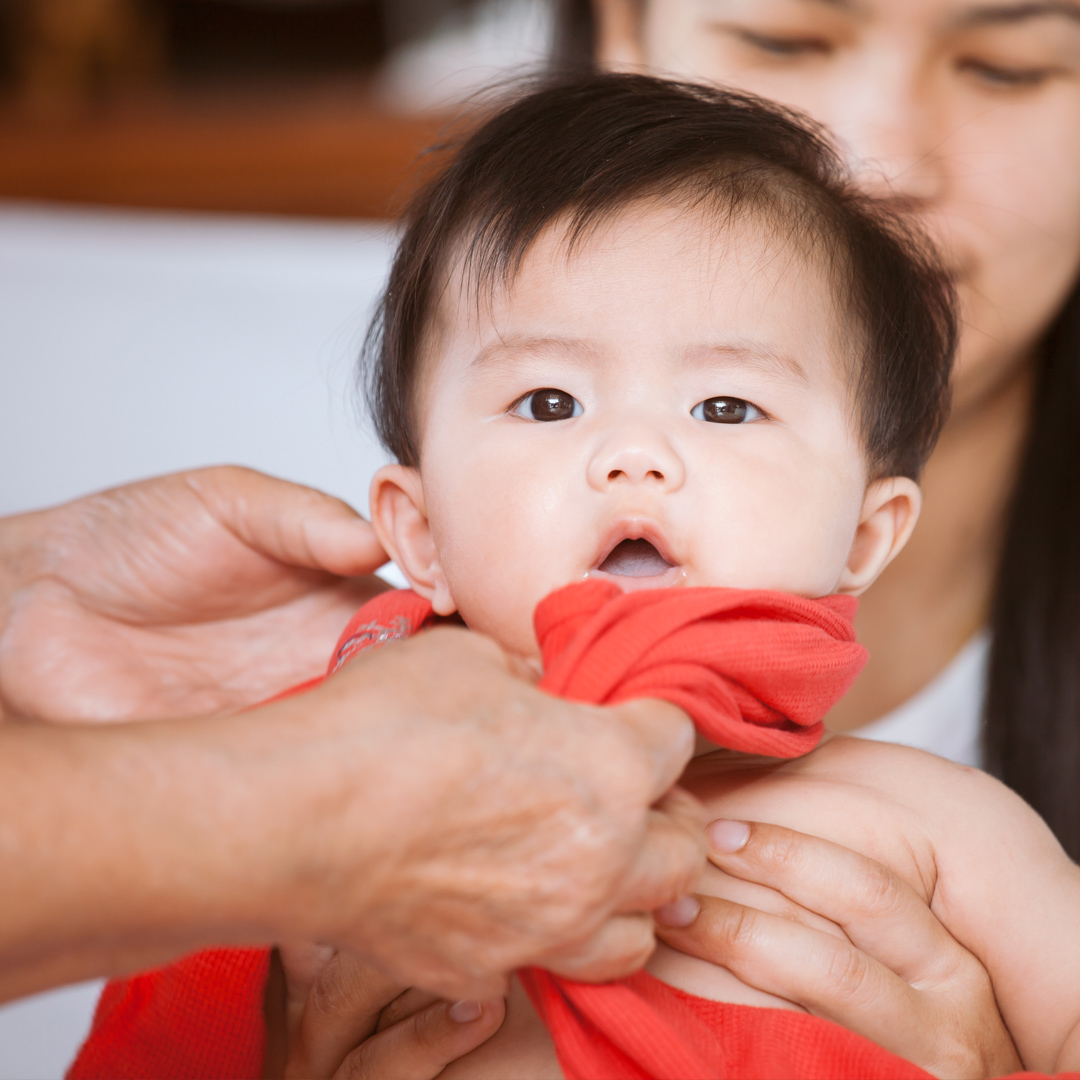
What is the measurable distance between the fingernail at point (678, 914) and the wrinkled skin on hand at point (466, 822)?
0.61 ft

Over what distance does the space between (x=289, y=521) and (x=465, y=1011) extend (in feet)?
1.79

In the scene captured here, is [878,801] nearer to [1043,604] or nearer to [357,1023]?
[357,1023]

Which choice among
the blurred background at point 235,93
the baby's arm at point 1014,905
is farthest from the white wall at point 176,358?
the baby's arm at point 1014,905

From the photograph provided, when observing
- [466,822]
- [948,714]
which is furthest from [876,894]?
[948,714]

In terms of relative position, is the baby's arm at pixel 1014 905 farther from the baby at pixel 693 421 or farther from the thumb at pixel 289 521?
the thumb at pixel 289 521

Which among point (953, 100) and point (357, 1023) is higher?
point (953, 100)

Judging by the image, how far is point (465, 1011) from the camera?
0.95 meters

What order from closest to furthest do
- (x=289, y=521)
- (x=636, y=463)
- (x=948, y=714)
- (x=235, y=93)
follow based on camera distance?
(x=636, y=463) < (x=289, y=521) < (x=948, y=714) < (x=235, y=93)

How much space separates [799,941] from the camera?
0.94 metres

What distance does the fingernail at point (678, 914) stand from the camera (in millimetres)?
930

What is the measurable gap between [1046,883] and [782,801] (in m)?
0.22

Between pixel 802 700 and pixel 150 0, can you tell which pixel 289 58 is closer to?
pixel 150 0

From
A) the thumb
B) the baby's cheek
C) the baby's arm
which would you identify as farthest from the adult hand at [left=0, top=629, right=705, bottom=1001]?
the thumb

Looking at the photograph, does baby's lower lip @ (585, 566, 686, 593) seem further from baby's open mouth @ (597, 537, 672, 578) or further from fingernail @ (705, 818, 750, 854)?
fingernail @ (705, 818, 750, 854)
